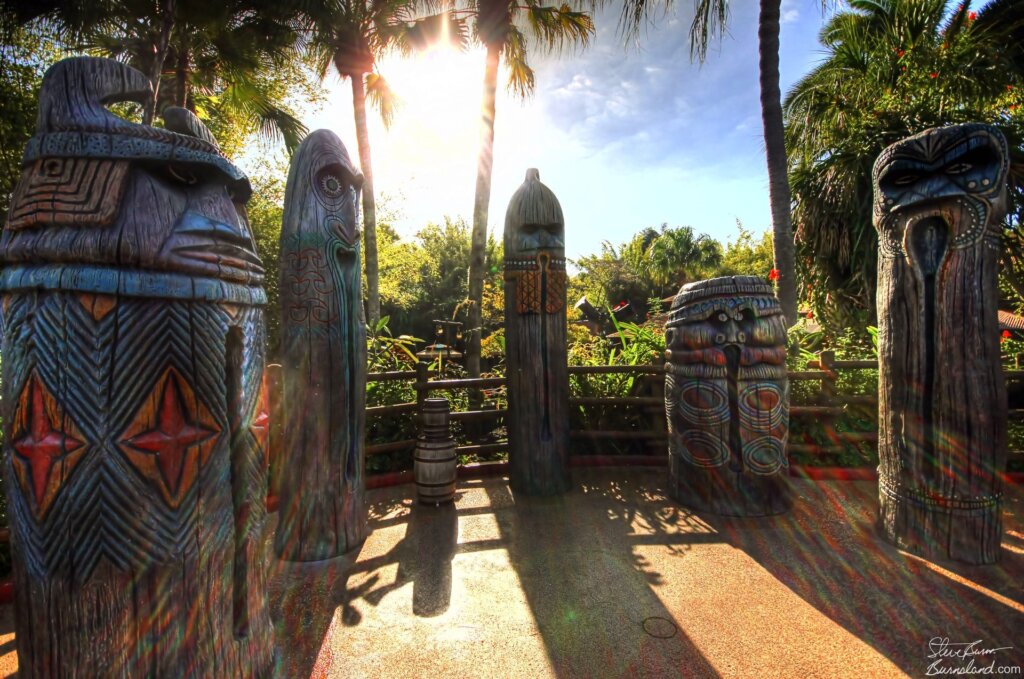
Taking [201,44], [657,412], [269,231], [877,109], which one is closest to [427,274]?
[269,231]

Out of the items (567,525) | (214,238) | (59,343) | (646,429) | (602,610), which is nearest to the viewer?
(59,343)

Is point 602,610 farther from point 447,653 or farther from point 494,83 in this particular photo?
point 494,83

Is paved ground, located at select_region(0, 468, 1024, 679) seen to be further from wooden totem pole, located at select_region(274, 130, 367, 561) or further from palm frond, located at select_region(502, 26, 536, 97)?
palm frond, located at select_region(502, 26, 536, 97)

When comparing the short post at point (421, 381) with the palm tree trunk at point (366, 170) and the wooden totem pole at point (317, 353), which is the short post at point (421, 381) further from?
the palm tree trunk at point (366, 170)

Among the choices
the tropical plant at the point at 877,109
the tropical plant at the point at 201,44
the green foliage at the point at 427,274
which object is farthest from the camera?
the green foliage at the point at 427,274

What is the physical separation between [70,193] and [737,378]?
3.72 meters

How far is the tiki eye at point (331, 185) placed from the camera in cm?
309

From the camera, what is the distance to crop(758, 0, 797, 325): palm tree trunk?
6164 mm

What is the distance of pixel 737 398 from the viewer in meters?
3.70

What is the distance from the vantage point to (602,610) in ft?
8.35

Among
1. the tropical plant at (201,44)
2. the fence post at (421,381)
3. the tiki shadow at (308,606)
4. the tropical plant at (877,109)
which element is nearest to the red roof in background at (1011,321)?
the tropical plant at (877,109)

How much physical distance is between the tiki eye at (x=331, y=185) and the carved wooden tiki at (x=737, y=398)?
263cm

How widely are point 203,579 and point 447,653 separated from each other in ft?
4.41

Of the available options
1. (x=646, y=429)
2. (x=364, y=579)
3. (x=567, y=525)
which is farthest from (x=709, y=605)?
(x=646, y=429)
